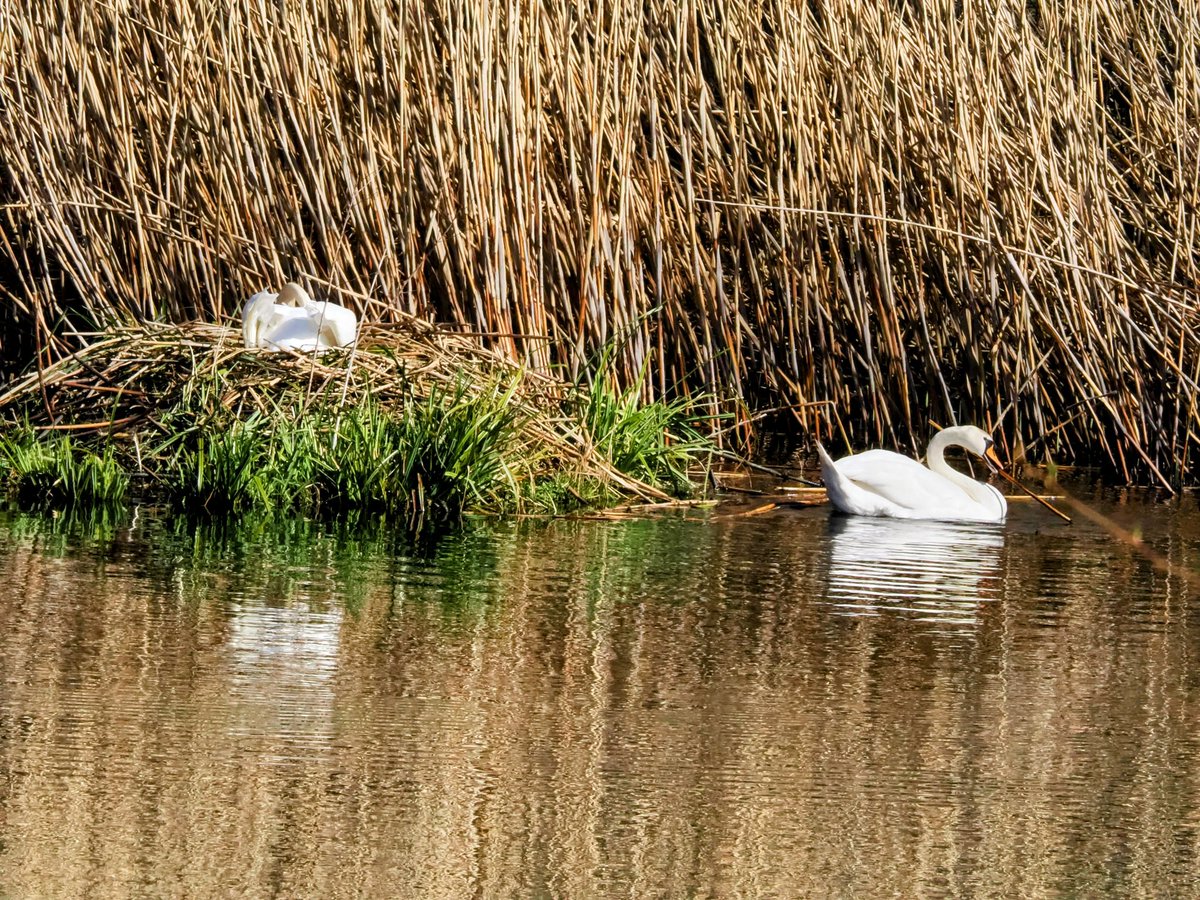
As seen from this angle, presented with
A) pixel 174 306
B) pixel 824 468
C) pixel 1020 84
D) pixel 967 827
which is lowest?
pixel 967 827

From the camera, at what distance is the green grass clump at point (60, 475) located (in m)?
6.89

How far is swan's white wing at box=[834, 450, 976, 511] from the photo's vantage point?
7.23 meters

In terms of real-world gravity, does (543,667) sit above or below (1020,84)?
below

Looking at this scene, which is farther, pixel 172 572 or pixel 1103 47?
pixel 1103 47

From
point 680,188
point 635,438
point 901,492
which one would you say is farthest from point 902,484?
point 680,188

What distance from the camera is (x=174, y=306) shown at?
8.91 m

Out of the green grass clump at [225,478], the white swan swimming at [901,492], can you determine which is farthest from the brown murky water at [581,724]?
the white swan swimming at [901,492]

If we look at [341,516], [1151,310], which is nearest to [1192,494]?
[1151,310]

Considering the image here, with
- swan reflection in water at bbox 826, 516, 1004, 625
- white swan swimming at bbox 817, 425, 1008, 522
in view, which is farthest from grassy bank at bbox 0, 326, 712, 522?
swan reflection in water at bbox 826, 516, 1004, 625

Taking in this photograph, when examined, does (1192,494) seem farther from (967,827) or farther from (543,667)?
(967,827)

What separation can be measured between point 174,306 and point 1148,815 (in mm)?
6401

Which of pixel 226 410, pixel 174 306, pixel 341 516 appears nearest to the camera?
pixel 341 516

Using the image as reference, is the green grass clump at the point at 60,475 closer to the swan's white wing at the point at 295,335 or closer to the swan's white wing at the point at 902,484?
the swan's white wing at the point at 295,335

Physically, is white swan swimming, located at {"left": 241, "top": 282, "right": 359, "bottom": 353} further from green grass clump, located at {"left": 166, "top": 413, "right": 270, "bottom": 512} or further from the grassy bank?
green grass clump, located at {"left": 166, "top": 413, "right": 270, "bottom": 512}
